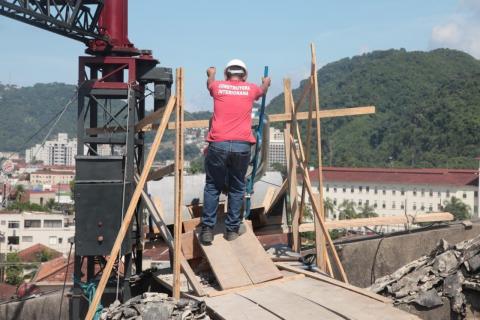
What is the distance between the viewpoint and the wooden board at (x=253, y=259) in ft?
24.5

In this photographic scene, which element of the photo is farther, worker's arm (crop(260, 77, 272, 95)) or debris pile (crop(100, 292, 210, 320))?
worker's arm (crop(260, 77, 272, 95))

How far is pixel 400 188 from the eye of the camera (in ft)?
407

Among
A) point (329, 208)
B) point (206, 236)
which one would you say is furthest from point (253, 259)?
point (329, 208)

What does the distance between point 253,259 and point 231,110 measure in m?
1.60

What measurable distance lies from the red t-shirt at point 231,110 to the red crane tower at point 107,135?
1.36m

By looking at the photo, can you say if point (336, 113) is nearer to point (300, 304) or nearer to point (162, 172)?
point (162, 172)

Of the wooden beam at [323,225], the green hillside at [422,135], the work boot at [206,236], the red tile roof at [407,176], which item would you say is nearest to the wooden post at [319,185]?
the wooden beam at [323,225]

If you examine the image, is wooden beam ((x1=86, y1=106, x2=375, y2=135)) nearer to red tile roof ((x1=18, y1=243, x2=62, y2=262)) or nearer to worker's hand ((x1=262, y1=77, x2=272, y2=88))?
worker's hand ((x1=262, y1=77, x2=272, y2=88))

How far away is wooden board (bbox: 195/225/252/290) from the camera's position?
24.1 ft

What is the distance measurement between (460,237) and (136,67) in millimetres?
5130

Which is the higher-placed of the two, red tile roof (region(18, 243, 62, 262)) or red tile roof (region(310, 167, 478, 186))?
red tile roof (region(310, 167, 478, 186))

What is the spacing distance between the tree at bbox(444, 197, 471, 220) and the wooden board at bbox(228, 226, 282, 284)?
10156 centimetres

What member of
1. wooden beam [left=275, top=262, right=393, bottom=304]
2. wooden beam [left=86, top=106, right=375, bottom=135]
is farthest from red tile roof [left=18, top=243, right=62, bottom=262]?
wooden beam [left=275, top=262, right=393, bottom=304]

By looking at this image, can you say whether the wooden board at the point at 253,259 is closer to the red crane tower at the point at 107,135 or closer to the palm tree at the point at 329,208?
the red crane tower at the point at 107,135
